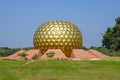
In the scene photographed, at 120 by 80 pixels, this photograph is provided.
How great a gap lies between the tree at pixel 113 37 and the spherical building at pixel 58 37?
13657 millimetres

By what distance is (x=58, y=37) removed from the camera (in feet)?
172

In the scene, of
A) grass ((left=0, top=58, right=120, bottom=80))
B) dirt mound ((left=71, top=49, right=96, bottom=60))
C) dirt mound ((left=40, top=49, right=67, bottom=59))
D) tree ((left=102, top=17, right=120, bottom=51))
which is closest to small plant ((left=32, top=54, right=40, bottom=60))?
dirt mound ((left=40, top=49, right=67, bottom=59))

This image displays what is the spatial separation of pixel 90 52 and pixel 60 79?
34.0m

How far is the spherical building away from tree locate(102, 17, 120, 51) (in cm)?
1366

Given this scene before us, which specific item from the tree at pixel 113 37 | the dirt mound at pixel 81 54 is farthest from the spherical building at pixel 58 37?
the tree at pixel 113 37

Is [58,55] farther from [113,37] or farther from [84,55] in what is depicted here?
[113,37]

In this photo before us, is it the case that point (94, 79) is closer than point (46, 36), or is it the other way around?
point (94, 79)

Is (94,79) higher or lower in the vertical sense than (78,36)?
lower

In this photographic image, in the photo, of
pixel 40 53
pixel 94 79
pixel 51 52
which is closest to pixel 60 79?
pixel 94 79

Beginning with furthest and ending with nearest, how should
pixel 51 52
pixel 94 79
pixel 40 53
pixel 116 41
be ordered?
pixel 116 41, pixel 40 53, pixel 51 52, pixel 94 79

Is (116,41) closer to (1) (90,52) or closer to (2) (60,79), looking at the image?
(1) (90,52)

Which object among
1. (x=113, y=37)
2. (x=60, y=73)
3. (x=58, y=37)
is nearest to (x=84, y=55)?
(x=58, y=37)

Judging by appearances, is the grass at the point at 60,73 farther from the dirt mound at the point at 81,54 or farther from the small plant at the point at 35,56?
the dirt mound at the point at 81,54

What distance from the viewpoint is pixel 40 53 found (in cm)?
5209
